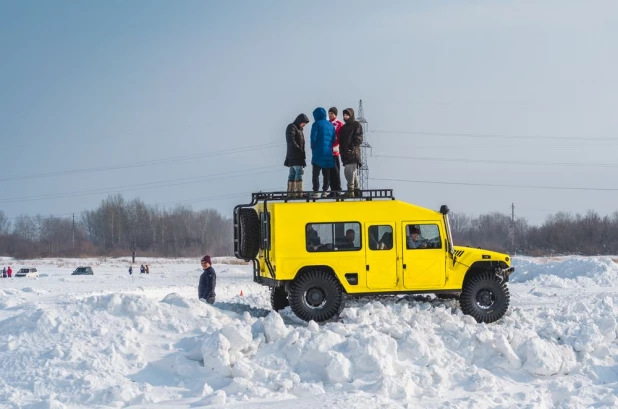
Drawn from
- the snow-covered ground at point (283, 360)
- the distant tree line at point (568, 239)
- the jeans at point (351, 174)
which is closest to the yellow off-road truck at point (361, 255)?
the snow-covered ground at point (283, 360)

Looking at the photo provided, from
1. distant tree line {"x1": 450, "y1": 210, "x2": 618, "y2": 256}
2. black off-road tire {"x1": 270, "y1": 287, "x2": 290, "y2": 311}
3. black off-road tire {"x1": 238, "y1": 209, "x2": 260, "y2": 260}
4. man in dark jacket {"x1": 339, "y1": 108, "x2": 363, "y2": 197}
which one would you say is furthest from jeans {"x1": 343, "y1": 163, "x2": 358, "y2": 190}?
distant tree line {"x1": 450, "y1": 210, "x2": 618, "y2": 256}

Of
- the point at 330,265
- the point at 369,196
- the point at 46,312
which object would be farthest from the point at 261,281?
the point at 46,312

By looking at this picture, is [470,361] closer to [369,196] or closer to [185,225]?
[369,196]

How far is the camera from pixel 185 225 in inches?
4309

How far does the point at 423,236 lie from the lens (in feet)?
45.1

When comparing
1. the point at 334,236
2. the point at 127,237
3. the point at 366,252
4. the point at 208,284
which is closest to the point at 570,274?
the point at 366,252

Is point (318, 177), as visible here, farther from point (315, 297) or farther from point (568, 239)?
point (568, 239)

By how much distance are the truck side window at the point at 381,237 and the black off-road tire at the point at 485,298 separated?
5.77 ft

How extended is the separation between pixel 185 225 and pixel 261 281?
317 ft

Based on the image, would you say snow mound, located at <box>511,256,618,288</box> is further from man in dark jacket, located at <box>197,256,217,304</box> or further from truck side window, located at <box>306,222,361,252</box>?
man in dark jacket, located at <box>197,256,217,304</box>

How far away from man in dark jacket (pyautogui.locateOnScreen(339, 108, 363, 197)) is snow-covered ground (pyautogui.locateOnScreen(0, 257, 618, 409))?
128 inches

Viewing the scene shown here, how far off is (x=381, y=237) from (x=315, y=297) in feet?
5.41

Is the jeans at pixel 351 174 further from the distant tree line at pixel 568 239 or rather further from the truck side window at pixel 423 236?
the distant tree line at pixel 568 239

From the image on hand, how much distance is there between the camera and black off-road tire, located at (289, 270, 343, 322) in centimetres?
1332
